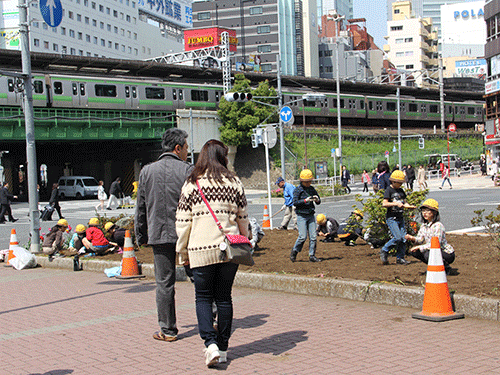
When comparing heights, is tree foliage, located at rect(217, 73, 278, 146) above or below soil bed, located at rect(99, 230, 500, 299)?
above

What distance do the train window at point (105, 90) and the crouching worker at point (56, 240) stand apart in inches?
1204

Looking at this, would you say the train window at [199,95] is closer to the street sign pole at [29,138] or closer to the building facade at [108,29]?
the building facade at [108,29]

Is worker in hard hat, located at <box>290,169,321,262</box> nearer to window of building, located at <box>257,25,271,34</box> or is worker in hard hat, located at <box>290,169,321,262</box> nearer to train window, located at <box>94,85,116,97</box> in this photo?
train window, located at <box>94,85,116,97</box>

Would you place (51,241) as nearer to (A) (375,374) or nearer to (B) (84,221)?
(A) (375,374)

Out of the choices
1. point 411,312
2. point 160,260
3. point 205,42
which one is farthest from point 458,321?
point 205,42

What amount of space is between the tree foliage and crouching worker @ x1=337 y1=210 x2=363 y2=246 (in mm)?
42822

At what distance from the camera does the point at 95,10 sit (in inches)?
3910

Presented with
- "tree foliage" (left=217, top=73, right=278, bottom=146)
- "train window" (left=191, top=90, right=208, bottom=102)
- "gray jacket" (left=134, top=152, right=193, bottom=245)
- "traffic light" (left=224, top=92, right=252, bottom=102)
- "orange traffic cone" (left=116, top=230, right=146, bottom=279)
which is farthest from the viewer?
"tree foliage" (left=217, top=73, right=278, bottom=146)

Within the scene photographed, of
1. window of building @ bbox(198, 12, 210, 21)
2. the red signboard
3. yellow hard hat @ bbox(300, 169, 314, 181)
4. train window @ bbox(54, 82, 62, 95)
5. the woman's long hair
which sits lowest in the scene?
yellow hard hat @ bbox(300, 169, 314, 181)

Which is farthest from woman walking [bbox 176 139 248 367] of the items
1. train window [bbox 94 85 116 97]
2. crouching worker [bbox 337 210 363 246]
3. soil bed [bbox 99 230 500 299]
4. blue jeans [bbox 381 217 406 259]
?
train window [bbox 94 85 116 97]

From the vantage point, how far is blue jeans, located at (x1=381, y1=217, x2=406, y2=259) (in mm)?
8289

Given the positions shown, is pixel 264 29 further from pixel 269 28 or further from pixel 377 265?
pixel 377 265

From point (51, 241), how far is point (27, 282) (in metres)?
2.88

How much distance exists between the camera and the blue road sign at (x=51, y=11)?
12.7 meters
